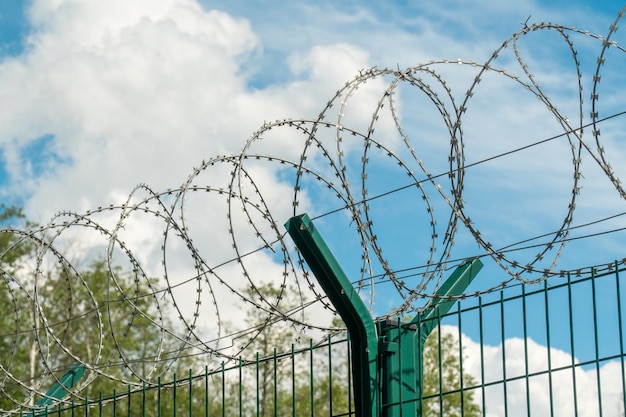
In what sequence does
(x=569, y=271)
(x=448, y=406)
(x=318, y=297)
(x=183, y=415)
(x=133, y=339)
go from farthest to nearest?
1. (x=133, y=339)
2. (x=183, y=415)
3. (x=448, y=406)
4. (x=318, y=297)
5. (x=569, y=271)

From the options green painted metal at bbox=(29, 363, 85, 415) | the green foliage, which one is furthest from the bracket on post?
the green foliage

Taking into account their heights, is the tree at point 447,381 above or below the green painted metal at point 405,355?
above

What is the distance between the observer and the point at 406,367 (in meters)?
7.57

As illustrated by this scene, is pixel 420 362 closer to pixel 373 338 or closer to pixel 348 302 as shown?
pixel 373 338

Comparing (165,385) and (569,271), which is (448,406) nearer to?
(165,385)

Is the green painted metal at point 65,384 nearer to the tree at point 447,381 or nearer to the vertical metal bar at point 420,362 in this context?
the vertical metal bar at point 420,362

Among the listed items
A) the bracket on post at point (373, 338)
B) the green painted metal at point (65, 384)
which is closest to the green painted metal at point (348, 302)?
the bracket on post at point (373, 338)

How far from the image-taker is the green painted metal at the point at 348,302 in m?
7.50

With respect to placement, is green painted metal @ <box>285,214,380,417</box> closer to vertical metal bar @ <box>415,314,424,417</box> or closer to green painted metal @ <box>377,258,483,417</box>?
green painted metal @ <box>377,258,483,417</box>

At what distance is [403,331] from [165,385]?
2.27m

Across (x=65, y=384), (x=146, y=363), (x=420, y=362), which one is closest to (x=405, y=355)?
(x=420, y=362)

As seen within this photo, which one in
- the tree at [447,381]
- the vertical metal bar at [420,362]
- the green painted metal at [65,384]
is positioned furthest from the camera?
the tree at [447,381]

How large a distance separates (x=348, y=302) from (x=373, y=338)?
293 millimetres

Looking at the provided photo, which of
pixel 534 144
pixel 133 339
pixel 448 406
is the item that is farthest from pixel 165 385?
pixel 133 339
